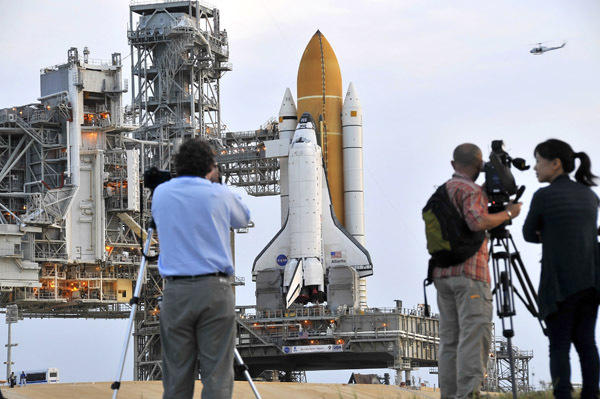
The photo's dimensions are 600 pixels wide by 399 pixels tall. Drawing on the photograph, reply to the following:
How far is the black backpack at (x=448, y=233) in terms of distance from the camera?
A: 1019 cm

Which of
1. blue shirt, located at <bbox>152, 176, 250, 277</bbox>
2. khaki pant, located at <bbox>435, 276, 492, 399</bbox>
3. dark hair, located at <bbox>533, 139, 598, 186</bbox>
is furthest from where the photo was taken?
khaki pant, located at <bbox>435, 276, 492, 399</bbox>

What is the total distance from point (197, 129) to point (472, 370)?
1928 inches

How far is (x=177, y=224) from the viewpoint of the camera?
887cm

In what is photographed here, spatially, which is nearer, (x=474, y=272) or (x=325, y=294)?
(x=474, y=272)

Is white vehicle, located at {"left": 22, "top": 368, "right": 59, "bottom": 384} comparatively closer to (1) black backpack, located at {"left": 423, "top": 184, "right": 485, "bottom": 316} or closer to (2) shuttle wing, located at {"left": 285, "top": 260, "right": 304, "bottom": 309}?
(2) shuttle wing, located at {"left": 285, "top": 260, "right": 304, "bottom": 309}

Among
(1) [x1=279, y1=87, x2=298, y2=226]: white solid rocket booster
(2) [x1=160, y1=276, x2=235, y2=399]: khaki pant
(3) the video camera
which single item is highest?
(1) [x1=279, y1=87, x2=298, y2=226]: white solid rocket booster

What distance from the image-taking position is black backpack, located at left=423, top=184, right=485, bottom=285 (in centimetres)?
1019

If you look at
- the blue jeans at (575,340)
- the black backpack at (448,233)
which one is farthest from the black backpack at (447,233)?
the blue jeans at (575,340)

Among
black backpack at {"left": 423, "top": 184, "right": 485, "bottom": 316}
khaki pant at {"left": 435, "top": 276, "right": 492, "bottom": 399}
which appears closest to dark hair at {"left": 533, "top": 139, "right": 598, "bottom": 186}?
black backpack at {"left": 423, "top": 184, "right": 485, "bottom": 316}

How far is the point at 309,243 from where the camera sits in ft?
150

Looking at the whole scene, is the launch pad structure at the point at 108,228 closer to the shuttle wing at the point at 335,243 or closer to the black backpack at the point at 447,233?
the shuttle wing at the point at 335,243

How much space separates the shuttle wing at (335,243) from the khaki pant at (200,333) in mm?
38077

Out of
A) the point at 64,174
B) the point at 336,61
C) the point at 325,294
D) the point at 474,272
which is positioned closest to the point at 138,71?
the point at 64,174

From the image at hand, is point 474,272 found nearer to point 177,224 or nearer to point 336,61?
point 177,224
